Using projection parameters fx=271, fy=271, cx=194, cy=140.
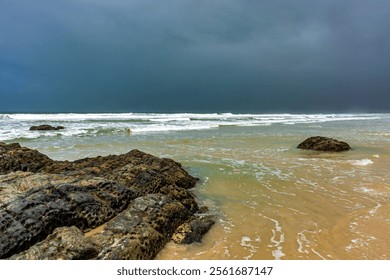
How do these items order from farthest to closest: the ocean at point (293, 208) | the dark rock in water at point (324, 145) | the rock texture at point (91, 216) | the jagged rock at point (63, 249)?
1. the dark rock in water at point (324, 145)
2. the ocean at point (293, 208)
3. the rock texture at point (91, 216)
4. the jagged rock at point (63, 249)

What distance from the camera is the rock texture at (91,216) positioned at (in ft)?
9.98

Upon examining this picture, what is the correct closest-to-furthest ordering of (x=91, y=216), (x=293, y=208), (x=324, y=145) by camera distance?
(x=91, y=216) < (x=293, y=208) < (x=324, y=145)

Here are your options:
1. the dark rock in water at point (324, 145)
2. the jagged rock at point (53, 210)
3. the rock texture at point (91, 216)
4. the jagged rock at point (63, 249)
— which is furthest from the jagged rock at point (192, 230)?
the dark rock in water at point (324, 145)

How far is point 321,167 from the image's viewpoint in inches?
340

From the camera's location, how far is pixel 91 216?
3.90 m

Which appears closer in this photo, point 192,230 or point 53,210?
point 53,210

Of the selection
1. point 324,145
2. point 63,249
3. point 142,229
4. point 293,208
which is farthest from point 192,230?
point 324,145

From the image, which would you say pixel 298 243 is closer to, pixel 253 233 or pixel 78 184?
pixel 253 233

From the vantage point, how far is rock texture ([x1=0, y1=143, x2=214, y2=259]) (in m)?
3.04

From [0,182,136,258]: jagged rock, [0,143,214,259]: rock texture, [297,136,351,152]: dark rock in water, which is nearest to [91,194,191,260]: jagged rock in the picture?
[0,143,214,259]: rock texture

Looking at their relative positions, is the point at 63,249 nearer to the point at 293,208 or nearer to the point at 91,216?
the point at 91,216

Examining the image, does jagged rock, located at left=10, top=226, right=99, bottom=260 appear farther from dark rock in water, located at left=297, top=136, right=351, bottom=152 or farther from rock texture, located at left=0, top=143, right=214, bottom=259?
dark rock in water, located at left=297, top=136, right=351, bottom=152

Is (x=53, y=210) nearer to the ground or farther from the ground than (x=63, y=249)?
farther from the ground

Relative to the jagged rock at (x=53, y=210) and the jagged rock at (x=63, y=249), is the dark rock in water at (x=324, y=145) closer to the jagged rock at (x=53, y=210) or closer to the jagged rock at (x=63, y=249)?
the jagged rock at (x=53, y=210)
